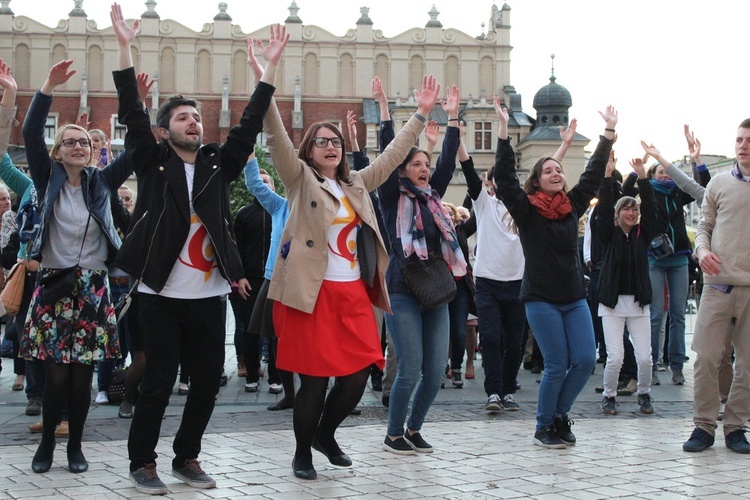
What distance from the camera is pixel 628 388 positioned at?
1093 cm

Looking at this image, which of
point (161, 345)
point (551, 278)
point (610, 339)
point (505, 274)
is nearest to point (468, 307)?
point (505, 274)

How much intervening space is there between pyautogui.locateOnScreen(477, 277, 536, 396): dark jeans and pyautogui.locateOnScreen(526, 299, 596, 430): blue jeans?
89.0 inches

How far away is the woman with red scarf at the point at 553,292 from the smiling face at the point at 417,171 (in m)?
0.53

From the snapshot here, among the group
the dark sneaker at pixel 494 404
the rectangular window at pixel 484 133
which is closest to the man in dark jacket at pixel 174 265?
the dark sneaker at pixel 494 404

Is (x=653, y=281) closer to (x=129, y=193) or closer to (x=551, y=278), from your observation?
(x=551, y=278)

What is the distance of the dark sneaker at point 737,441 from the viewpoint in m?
7.26

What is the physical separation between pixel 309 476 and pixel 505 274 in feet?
14.5

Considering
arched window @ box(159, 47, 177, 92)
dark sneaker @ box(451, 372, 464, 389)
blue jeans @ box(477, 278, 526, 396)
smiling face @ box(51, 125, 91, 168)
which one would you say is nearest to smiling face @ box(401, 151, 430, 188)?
smiling face @ box(51, 125, 91, 168)

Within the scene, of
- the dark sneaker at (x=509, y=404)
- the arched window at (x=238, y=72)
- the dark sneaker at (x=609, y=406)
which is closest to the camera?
the dark sneaker at (x=609, y=406)

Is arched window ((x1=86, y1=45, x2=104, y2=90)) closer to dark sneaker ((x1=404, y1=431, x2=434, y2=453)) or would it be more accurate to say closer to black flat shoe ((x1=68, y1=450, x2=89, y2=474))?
dark sneaker ((x1=404, y1=431, x2=434, y2=453))

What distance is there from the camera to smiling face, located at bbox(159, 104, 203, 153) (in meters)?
5.95

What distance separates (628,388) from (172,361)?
6461 millimetres

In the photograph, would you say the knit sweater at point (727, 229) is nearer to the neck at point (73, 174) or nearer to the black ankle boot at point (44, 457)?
the neck at point (73, 174)

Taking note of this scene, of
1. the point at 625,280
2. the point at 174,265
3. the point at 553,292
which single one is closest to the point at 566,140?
the point at 553,292
